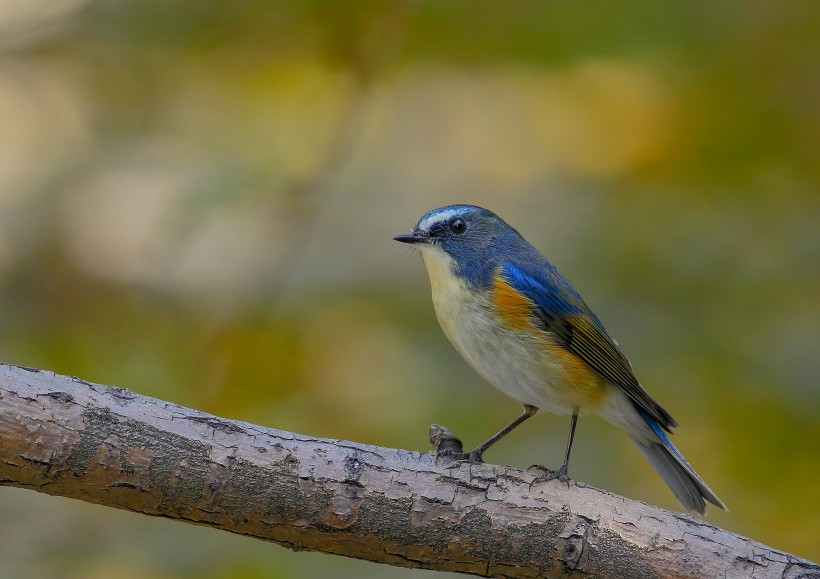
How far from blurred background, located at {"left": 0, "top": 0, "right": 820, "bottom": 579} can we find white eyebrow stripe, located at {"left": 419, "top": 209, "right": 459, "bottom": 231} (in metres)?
0.86

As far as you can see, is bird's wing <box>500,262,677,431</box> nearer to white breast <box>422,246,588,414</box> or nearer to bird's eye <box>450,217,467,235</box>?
white breast <box>422,246,588,414</box>

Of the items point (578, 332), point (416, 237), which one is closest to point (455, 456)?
point (578, 332)

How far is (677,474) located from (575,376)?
778 millimetres

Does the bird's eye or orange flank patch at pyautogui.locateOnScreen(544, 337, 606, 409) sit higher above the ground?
the bird's eye

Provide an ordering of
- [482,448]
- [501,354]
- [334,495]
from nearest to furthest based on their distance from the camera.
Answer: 1. [334,495]
2. [482,448]
3. [501,354]

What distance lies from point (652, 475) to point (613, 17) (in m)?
2.54

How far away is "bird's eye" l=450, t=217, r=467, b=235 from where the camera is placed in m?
4.65

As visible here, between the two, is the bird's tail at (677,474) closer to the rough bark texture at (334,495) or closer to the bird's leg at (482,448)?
the bird's leg at (482,448)

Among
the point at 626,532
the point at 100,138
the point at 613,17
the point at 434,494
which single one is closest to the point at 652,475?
the point at 626,532

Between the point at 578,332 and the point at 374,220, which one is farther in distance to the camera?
the point at 374,220

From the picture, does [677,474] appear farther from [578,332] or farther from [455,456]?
[455,456]

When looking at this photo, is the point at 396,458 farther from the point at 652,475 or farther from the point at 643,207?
the point at 643,207

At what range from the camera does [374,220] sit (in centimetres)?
630

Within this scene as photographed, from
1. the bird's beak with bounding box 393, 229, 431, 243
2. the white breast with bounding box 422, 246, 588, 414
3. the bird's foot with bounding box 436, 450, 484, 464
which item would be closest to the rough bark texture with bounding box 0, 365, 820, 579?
the bird's foot with bounding box 436, 450, 484, 464
